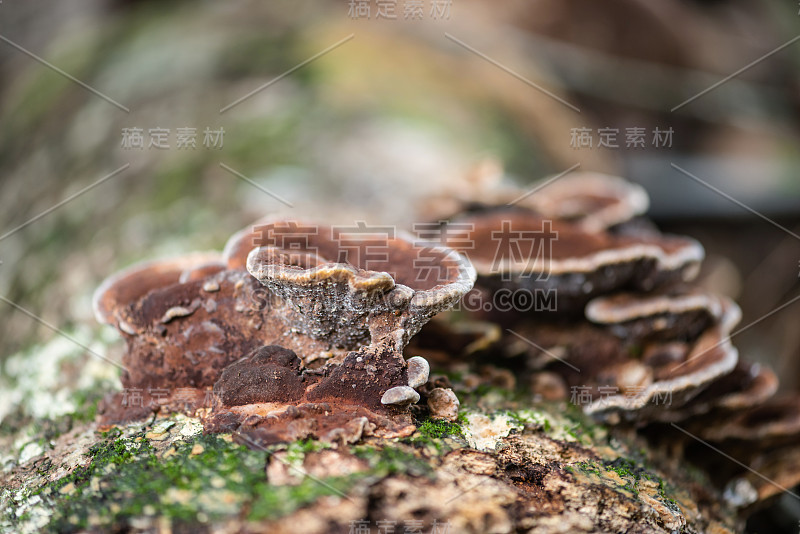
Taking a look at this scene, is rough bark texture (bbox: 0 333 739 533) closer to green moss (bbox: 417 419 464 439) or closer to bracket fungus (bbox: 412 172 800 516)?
green moss (bbox: 417 419 464 439)

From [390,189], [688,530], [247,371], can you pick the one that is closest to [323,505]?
[247,371]

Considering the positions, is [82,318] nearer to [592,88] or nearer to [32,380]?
[32,380]

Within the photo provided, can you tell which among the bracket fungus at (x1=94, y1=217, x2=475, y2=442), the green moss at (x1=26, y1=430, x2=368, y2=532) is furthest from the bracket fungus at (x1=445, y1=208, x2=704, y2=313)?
the green moss at (x1=26, y1=430, x2=368, y2=532)

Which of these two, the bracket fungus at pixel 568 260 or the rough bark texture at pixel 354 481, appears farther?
the bracket fungus at pixel 568 260

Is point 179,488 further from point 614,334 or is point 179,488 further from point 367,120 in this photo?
point 367,120

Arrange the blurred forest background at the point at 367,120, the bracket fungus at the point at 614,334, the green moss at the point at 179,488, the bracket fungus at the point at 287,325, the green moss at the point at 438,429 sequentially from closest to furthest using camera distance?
the green moss at the point at 179,488, the bracket fungus at the point at 287,325, the green moss at the point at 438,429, the bracket fungus at the point at 614,334, the blurred forest background at the point at 367,120

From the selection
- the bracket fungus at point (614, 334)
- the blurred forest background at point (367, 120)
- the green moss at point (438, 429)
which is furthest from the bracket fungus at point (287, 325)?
the blurred forest background at point (367, 120)

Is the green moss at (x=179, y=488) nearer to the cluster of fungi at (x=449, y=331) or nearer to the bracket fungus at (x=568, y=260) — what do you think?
the cluster of fungi at (x=449, y=331)
